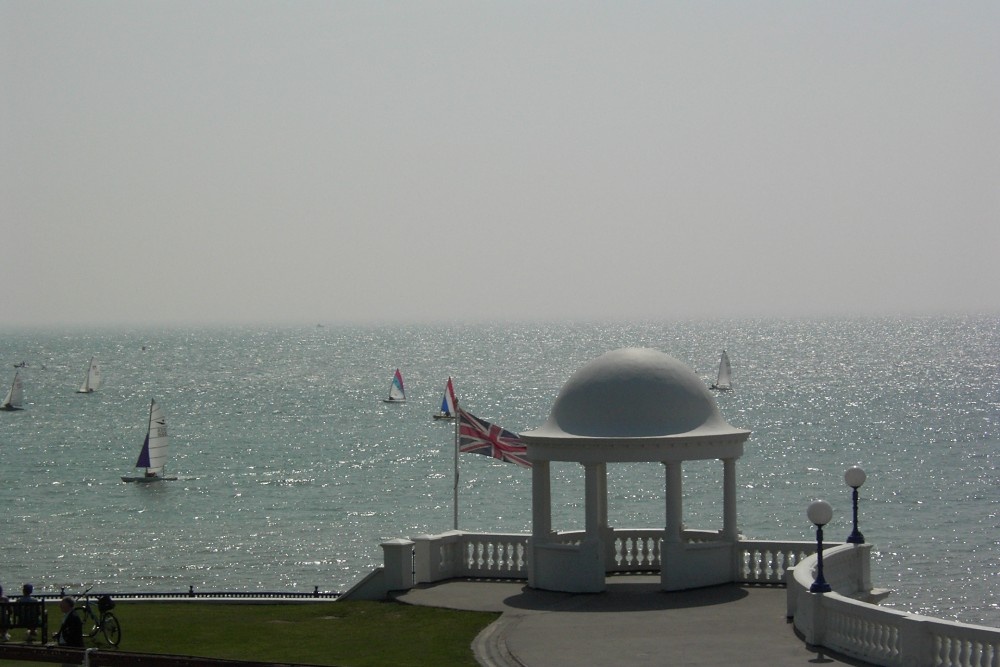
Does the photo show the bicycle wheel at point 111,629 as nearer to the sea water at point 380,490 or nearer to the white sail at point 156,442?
the sea water at point 380,490

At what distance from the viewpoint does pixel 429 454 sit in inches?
4336

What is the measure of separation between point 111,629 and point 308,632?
9.62 feet

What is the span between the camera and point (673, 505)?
26688 millimetres

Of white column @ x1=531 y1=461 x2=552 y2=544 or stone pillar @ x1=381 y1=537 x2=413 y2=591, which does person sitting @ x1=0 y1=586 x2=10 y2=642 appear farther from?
white column @ x1=531 y1=461 x2=552 y2=544

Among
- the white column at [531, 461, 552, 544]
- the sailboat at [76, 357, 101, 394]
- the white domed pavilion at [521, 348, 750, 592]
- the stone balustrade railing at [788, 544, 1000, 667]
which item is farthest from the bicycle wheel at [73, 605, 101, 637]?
the sailboat at [76, 357, 101, 394]

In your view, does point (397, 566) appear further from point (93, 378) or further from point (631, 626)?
point (93, 378)

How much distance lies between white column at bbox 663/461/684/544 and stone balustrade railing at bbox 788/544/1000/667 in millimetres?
3264

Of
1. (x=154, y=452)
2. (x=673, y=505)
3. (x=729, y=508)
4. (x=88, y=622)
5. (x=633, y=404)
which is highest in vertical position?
(x=633, y=404)

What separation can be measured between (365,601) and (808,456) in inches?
3260

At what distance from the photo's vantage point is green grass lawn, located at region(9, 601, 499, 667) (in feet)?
69.8

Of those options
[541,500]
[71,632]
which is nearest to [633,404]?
[541,500]

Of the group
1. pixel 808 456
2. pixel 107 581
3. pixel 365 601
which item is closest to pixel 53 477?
pixel 107 581

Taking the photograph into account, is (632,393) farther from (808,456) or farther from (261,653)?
(808,456)

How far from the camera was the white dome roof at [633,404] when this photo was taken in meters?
26.3
